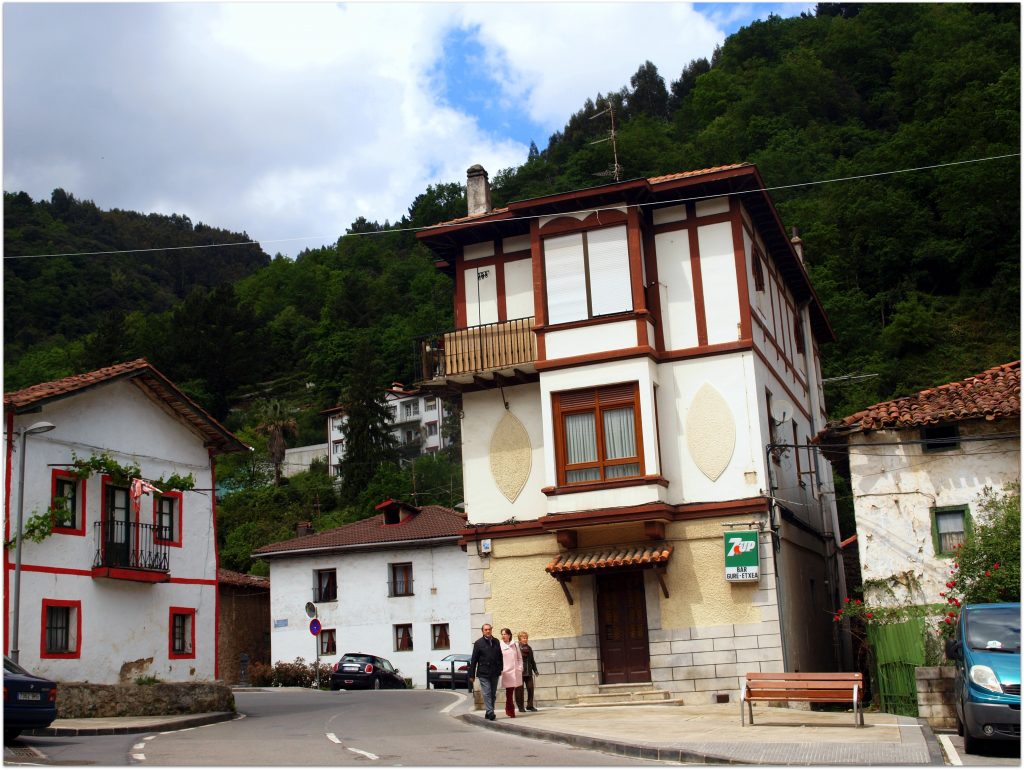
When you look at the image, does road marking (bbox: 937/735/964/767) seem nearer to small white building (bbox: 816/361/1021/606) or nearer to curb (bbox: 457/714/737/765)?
curb (bbox: 457/714/737/765)

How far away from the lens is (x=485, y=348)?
80.4 feet

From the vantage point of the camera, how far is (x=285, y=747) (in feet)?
49.9

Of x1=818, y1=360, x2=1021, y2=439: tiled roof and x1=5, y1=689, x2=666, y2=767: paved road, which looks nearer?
x1=5, y1=689, x2=666, y2=767: paved road

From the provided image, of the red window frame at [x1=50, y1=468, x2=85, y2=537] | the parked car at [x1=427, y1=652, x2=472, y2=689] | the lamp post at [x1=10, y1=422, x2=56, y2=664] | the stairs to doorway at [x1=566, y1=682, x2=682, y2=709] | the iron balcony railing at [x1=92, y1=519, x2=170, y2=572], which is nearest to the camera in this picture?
the lamp post at [x1=10, y1=422, x2=56, y2=664]

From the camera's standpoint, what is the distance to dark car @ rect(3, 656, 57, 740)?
1573 centimetres

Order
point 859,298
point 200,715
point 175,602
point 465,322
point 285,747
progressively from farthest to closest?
point 859,298 < point 175,602 < point 465,322 < point 200,715 < point 285,747

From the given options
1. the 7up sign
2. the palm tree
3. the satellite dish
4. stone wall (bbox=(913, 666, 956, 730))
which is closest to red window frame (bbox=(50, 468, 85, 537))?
the 7up sign

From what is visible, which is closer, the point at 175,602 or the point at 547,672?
the point at 547,672

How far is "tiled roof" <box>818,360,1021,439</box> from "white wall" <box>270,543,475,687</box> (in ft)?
84.2

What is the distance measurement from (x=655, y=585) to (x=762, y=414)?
4.21 metres

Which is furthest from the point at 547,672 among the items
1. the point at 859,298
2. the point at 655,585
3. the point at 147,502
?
the point at 859,298

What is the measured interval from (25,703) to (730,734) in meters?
10.0

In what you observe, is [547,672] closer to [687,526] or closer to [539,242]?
[687,526]

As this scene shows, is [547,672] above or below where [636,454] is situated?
below
